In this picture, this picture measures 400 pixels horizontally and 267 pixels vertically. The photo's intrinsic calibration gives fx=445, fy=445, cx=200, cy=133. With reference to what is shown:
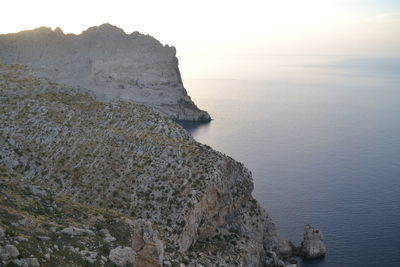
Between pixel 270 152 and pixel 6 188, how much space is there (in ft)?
337

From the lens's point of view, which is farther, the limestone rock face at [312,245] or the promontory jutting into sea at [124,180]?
the limestone rock face at [312,245]

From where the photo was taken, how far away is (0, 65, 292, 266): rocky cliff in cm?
5184

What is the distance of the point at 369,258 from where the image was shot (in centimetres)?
7319

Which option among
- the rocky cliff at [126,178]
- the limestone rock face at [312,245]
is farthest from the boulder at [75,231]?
the limestone rock face at [312,245]

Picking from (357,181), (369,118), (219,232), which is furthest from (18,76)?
(369,118)

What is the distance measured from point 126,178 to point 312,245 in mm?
33170

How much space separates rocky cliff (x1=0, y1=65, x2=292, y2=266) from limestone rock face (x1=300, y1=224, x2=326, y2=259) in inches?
106

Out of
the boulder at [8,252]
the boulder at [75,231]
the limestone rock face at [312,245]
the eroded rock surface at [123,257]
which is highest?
the boulder at [8,252]

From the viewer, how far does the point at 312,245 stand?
73.8 metres

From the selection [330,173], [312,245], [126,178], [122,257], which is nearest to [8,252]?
[122,257]

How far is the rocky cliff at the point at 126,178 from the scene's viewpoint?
5184 cm

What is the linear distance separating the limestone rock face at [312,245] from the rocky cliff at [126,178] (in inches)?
106

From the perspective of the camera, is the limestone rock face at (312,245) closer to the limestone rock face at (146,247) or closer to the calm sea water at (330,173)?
the calm sea water at (330,173)

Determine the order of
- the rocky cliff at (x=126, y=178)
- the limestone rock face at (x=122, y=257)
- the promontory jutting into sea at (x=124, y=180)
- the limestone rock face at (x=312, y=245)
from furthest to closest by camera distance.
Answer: the limestone rock face at (x=312, y=245)
the rocky cliff at (x=126, y=178)
the promontory jutting into sea at (x=124, y=180)
the limestone rock face at (x=122, y=257)
